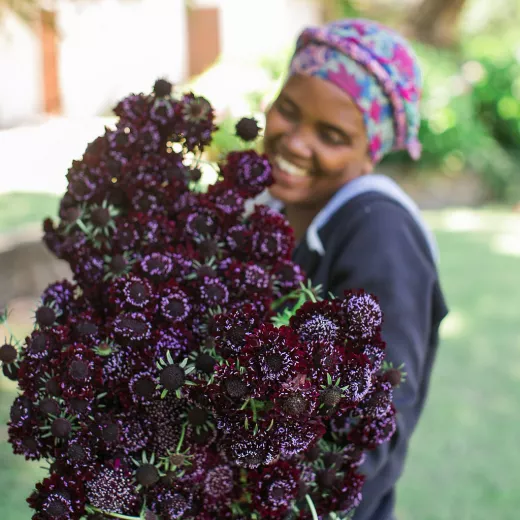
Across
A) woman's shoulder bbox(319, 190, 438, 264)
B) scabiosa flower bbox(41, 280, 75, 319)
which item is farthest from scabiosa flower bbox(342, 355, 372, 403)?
woman's shoulder bbox(319, 190, 438, 264)

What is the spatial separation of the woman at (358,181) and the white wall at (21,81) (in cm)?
1240

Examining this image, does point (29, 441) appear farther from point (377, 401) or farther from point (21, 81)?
point (21, 81)

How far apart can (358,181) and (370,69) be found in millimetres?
252

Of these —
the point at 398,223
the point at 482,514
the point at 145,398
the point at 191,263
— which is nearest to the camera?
the point at 145,398

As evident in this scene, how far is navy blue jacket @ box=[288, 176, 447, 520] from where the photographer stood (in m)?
1.40

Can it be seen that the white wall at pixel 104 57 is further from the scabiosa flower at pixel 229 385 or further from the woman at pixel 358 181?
the scabiosa flower at pixel 229 385

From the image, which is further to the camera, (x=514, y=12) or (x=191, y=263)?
(x=514, y=12)

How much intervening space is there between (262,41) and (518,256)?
370 inches

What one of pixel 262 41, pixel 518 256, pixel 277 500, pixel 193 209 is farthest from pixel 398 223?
pixel 262 41

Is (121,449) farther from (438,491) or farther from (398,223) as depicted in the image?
(438,491)

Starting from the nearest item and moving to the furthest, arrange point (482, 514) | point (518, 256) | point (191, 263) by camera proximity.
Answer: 1. point (191, 263)
2. point (482, 514)
3. point (518, 256)

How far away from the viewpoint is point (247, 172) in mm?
1112

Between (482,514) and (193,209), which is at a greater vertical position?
(193,209)

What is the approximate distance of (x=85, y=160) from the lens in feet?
3.69
